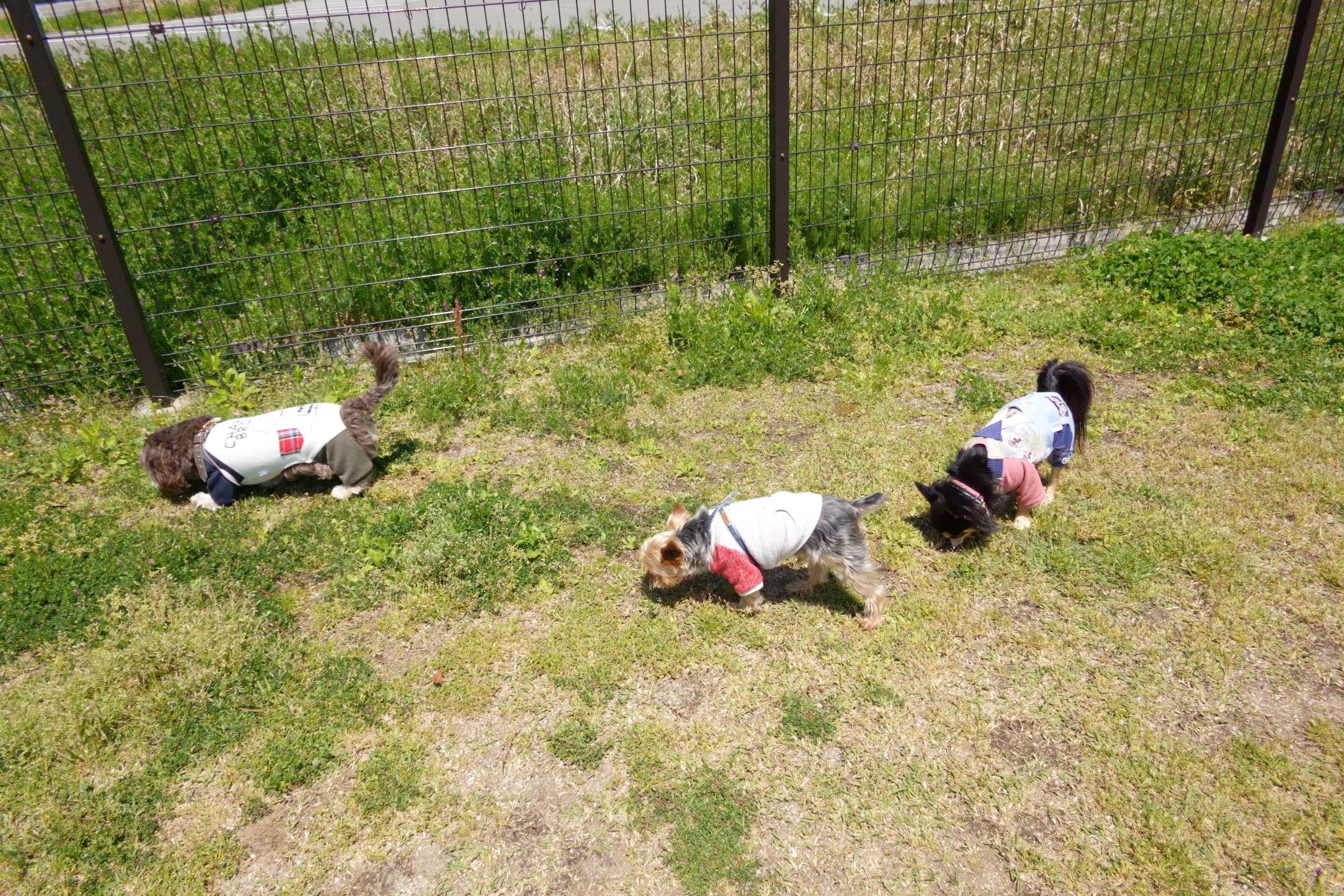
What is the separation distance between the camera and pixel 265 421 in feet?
16.3

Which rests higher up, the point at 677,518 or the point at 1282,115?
the point at 1282,115

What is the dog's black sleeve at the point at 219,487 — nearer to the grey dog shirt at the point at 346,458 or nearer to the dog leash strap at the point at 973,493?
the grey dog shirt at the point at 346,458

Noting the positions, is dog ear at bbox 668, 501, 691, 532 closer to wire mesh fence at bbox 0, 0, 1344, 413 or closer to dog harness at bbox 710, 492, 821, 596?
dog harness at bbox 710, 492, 821, 596

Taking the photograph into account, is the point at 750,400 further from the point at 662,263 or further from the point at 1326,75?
the point at 1326,75

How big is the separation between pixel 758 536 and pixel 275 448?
306 cm

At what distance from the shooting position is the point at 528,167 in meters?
7.86

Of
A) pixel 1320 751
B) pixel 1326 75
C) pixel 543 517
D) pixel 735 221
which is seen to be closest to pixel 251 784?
pixel 543 517

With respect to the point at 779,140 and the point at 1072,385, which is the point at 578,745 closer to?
the point at 1072,385

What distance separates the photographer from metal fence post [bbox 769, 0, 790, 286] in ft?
20.9

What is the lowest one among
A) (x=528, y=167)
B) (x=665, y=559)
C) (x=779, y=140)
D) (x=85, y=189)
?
(x=665, y=559)

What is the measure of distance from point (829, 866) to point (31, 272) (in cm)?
775

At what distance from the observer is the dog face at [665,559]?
12.9 feet

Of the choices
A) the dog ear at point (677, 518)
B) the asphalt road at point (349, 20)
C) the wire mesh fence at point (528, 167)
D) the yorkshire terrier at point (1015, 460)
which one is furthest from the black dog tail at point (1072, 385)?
the asphalt road at point (349, 20)

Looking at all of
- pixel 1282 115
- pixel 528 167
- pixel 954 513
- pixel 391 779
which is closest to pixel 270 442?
pixel 391 779
